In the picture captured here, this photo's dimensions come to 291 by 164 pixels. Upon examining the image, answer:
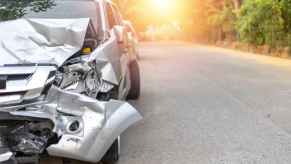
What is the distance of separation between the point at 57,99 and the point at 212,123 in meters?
3.15

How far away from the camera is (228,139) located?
520 centimetres

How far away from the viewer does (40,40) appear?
4270mm

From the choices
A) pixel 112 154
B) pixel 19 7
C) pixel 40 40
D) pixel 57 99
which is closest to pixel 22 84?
pixel 57 99

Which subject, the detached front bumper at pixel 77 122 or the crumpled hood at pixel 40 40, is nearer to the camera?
the detached front bumper at pixel 77 122

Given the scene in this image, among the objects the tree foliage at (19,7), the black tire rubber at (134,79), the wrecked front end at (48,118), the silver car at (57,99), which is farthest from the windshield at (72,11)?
the black tire rubber at (134,79)

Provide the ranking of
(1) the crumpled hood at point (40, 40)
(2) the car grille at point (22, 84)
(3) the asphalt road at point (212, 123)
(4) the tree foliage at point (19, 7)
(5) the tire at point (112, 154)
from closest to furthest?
(2) the car grille at point (22, 84), (1) the crumpled hood at point (40, 40), (5) the tire at point (112, 154), (3) the asphalt road at point (212, 123), (4) the tree foliage at point (19, 7)

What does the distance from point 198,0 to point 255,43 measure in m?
14.4

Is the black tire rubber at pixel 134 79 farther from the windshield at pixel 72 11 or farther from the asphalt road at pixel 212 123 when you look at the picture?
the windshield at pixel 72 11

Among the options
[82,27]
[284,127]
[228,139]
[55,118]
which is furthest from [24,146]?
[284,127]

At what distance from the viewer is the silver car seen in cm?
329

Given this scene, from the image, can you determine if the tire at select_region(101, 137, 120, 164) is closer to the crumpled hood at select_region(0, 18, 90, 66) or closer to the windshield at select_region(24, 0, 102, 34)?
the crumpled hood at select_region(0, 18, 90, 66)

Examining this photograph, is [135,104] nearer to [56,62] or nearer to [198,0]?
[56,62]

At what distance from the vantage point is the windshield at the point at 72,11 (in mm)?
5332

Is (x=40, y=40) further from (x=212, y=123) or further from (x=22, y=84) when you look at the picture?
(x=212, y=123)
